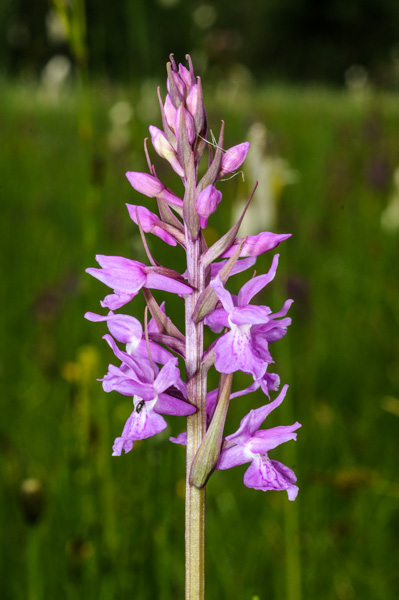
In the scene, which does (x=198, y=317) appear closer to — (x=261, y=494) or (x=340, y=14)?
(x=261, y=494)

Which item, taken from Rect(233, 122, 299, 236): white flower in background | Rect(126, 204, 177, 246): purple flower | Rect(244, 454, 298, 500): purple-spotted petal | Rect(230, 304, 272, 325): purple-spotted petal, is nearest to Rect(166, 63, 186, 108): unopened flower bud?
Rect(126, 204, 177, 246): purple flower

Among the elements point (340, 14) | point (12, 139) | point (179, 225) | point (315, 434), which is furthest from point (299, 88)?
point (340, 14)

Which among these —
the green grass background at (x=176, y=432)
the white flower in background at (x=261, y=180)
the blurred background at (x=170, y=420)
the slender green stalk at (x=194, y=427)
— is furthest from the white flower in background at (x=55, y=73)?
the slender green stalk at (x=194, y=427)

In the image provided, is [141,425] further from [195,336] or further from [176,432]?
[176,432]

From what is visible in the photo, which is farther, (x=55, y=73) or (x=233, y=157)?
(x=55, y=73)

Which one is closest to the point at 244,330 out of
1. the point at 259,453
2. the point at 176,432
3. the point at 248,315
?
the point at 248,315

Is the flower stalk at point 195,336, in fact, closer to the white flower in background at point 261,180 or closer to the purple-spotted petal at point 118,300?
the purple-spotted petal at point 118,300
